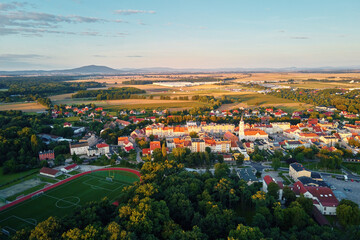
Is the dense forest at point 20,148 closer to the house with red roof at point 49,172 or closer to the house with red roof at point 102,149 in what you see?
the house with red roof at point 49,172

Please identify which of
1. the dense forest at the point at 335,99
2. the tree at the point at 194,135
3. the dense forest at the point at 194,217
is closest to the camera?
the dense forest at the point at 194,217

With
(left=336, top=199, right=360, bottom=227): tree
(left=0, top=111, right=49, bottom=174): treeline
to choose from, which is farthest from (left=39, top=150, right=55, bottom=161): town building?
(left=336, top=199, right=360, bottom=227): tree

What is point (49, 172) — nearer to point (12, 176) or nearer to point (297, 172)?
point (12, 176)

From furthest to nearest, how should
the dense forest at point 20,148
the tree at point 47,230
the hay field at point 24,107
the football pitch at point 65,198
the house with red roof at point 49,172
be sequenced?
the hay field at point 24,107, the dense forest at point 20,148, the house with red roof at point 49,172, the football pitch at point 65,198, the tree at point 47,230

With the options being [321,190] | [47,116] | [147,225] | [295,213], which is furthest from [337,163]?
[47,116]

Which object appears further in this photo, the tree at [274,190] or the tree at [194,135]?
the tree at [194,135]

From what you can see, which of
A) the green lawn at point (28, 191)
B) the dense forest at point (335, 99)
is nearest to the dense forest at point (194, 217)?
the green lawn at point (28, 191)

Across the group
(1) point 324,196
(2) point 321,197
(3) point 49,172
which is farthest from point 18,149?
(1) point 324,196
